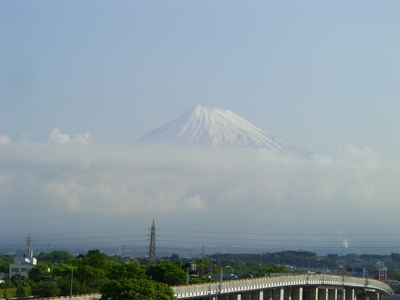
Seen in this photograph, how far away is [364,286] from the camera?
12550 centimetres

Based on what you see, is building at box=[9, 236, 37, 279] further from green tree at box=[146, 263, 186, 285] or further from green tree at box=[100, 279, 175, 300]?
green tree at box=[100, 279, 175, 300]

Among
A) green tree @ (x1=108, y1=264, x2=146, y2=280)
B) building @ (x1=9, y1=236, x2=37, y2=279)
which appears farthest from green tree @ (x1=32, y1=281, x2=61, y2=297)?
building @ (x1=9, y1=236, x2=37, y2=279)

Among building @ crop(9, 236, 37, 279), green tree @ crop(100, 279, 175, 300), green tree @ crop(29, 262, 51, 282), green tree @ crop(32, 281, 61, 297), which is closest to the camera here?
green tree @ crop(100, 279, 175, 300)

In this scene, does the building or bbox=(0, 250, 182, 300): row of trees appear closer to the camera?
bbox=(0, 250, 182, 300): row of trees

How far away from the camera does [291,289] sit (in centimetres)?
10950

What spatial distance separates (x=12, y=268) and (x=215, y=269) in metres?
37.4

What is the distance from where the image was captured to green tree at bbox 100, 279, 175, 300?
65062 millimetres

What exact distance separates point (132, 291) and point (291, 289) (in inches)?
1902

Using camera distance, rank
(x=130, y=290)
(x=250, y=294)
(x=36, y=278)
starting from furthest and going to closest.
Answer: (x=36, y=278), (x=250, y=294), (x=130, y=290)

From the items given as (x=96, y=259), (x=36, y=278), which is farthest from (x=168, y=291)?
(x=36, y=278)

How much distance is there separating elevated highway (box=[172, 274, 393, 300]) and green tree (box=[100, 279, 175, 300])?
37.0 ft

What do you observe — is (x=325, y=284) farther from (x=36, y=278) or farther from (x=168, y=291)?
(x=168, y=291)

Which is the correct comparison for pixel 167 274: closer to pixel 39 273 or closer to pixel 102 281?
pixel 102 281

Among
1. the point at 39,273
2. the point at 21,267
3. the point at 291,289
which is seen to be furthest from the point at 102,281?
the point at 21,267
